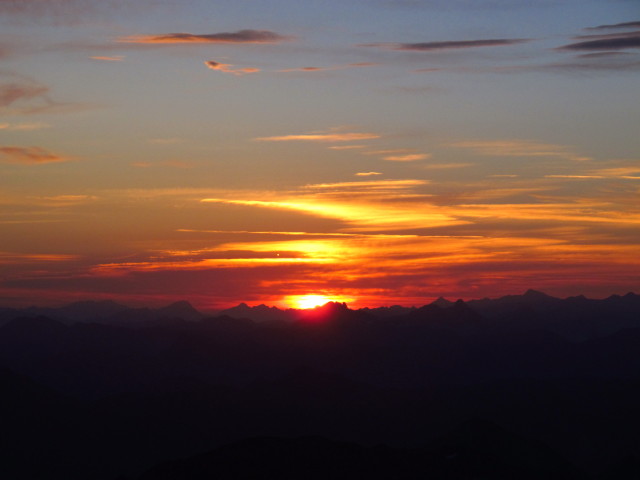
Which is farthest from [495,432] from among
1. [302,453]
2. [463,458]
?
[302,453]

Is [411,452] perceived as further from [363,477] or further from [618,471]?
[618,471]

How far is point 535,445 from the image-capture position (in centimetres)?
18200

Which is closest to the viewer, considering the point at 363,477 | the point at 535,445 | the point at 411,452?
the point at 363,477

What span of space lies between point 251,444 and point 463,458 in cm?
3324

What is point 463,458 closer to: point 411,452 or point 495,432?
point 411,452

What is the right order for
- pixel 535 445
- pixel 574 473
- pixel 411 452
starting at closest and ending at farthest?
pixel 411 452 < pixel 574 473 < pixel 535 445

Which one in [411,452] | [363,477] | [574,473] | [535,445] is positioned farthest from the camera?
[535,445]

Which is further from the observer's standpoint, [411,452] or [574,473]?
[574,473]

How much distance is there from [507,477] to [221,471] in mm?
43489

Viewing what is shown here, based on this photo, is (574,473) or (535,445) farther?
(535,445)

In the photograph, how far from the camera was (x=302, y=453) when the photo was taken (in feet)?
452

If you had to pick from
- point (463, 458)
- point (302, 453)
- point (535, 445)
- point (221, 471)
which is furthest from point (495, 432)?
point (221, 471)

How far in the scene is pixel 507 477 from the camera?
13638 cm

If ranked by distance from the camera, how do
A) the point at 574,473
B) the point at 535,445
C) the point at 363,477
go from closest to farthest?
the point at 363,477 → the point at 574,473 → the point at 535,445
